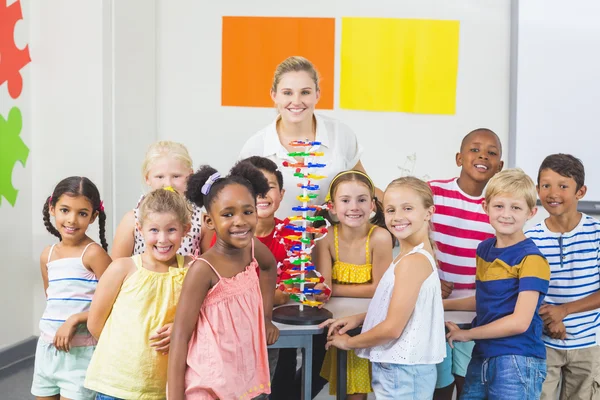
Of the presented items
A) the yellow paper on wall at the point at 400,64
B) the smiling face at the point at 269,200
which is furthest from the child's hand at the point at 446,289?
the yellow paper on wall at the point at 400,64

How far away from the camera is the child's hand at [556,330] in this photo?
2.21m

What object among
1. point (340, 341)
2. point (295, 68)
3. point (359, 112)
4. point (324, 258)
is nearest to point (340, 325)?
point (340, 341)

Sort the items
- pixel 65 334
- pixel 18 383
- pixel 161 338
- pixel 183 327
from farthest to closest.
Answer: pixel 18 383 → pixel 65 334 → pixel 161 338 → pixel 183 327

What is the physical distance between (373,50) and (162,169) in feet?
6.44

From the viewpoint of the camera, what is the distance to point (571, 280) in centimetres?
228

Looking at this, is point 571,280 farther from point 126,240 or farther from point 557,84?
point 557,84

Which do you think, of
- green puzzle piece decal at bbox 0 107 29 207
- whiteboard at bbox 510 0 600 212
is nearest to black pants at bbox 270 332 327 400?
green puzzle piece decal at bbox 0 107 29 207

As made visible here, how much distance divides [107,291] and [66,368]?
381mm

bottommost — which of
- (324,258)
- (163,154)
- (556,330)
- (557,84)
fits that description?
(556,330)

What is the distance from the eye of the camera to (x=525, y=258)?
6.57 ft

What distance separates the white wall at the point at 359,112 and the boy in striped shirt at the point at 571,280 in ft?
5.06

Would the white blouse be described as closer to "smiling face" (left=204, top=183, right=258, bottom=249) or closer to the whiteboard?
"smiling face" (left=204, top=183, right=258, bottom=249)

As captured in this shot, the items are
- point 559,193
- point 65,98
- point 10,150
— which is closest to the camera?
point 559,193

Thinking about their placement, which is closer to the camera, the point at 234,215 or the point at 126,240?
the point at 234,215
